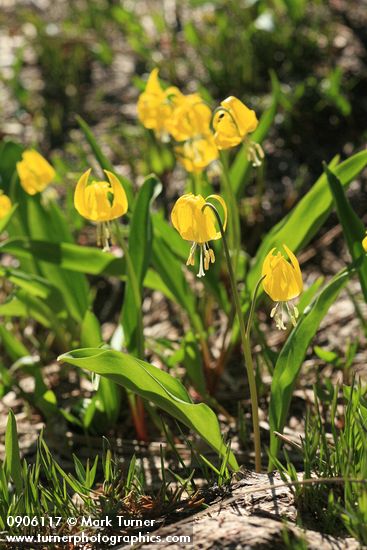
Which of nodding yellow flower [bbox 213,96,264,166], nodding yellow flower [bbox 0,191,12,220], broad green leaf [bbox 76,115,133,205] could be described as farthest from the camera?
broad green leaf [bbox 76,115,133,205]

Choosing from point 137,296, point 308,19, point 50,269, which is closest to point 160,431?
point 137,296

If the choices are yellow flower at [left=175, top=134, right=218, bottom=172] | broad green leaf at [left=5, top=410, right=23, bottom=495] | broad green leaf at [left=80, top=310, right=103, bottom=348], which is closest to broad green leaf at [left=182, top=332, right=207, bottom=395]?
broad green leaf at [left=80, top=310, right=103, bottom=348]

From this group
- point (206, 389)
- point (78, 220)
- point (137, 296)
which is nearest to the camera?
point (137, 296)

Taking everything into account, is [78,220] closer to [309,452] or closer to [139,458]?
[139,458]

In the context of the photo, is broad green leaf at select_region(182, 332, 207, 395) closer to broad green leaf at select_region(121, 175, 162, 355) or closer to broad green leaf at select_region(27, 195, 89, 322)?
broad green leaf at select_region(121, 175, 162, 355)

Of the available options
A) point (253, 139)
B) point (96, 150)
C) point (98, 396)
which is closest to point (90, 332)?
point (98, 396)

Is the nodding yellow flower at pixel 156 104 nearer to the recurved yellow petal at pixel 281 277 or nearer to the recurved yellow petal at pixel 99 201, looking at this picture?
the recurved yellow petal at pixel 99 201
